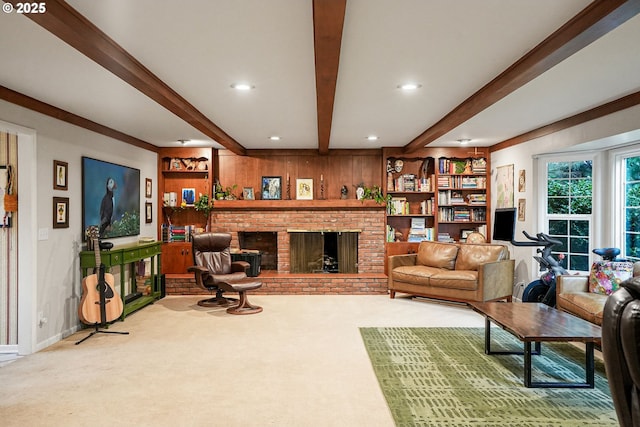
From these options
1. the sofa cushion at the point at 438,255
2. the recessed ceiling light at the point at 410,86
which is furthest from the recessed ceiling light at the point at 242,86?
the sofa cushion at the point at 438,255

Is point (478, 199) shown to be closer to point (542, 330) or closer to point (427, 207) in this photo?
point (427, 207)

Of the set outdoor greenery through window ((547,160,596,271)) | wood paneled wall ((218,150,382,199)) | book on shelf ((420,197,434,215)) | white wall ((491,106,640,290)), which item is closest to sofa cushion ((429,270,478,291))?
white wall ((491,106,640,290))

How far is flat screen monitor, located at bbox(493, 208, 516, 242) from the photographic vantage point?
597cm

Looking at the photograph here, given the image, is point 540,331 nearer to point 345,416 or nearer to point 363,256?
point 345,416

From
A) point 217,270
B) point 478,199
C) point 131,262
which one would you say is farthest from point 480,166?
point 131,262

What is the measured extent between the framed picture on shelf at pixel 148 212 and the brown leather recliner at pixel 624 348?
6327 millimetres

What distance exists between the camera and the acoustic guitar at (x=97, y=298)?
14.3 feet

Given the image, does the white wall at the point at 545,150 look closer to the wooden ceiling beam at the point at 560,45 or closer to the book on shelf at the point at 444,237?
the book on shelf at the point at 444,237

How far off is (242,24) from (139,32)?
657 mm

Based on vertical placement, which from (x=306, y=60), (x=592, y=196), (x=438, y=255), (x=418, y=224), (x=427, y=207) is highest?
(x=306, y=60)

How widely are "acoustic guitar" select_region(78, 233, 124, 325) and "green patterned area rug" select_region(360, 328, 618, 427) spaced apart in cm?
285

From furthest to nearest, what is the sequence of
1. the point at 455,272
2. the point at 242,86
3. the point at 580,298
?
the point at 455,272 → the point at 580,298 → the point at 242,86

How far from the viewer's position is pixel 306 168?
7.31 metres

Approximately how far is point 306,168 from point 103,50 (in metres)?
4.88
